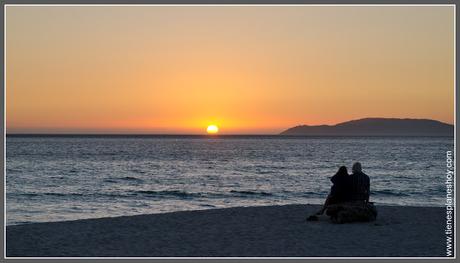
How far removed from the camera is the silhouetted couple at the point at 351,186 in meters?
15.3

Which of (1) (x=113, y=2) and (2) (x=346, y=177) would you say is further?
(2) (x=346, y=177)

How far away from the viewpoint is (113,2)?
1339cm

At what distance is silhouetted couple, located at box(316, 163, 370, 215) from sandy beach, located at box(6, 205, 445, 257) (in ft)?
2.45

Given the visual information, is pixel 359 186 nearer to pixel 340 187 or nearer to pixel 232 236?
pixel 340 187

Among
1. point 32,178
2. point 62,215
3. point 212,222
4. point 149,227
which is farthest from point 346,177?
point 32,178

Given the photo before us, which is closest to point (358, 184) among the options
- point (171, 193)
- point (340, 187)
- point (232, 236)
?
point (340, 187)

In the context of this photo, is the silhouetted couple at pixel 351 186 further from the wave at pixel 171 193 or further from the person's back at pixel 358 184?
the wave at pixel 171 193

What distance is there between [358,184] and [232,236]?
150 inches

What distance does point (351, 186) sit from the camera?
607 inches

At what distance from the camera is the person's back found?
1529cm

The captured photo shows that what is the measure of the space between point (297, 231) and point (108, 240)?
444cm

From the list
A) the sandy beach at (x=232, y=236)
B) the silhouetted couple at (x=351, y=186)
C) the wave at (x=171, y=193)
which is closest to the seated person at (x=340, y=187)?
the silhouetted couple at (x=351, y=186)

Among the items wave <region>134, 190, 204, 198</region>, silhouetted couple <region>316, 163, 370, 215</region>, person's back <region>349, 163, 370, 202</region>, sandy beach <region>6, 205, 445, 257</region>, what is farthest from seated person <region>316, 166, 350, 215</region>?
wave <region>134, 190, 204, 198</region>

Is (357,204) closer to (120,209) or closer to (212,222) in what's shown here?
(212,222)
